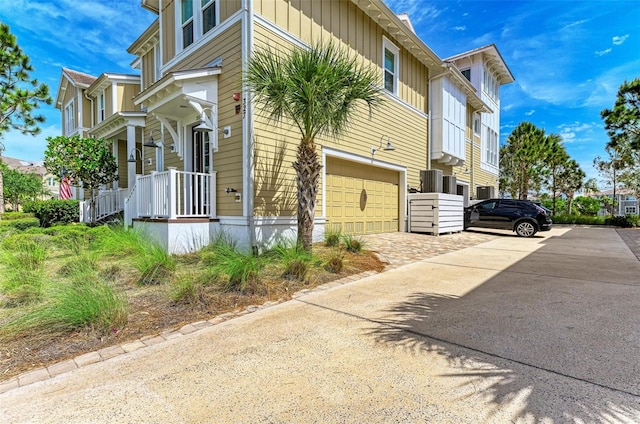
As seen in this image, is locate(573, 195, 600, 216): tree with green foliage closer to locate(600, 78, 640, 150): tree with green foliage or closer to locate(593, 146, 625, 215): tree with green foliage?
locate(593, 146, 625, 215): tree with green foliage

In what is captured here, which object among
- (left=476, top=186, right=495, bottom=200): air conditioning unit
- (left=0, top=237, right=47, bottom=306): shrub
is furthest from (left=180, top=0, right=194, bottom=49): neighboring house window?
(left=476, top=186, right=495, bottom=200): air conditioning unit

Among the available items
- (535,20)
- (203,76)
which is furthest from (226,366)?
(535,20)

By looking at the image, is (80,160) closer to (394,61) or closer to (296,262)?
(296,262)

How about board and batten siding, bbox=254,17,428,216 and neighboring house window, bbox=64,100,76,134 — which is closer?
board and batten siding, bbox=254,17,428,216

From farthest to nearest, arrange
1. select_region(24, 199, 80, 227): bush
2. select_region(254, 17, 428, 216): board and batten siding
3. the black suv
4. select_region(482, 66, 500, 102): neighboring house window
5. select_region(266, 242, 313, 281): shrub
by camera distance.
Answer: select_region(482, 66, 500, 102): neighboring house window, the black suv, select_region(24, 199, 80, 227): bush, select_region(254, 17, 428, 216): board and batten siding, select_region(266, 242, 313, 281): shrub

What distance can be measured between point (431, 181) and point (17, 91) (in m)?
17.8

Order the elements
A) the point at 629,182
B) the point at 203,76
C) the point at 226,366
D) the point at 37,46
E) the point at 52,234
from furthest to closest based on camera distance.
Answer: the point at 629,182 < the point at 37,46 < the point at 52,234 < the point at 203,76 < the point at 226,366

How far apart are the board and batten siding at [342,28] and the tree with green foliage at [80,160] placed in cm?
742

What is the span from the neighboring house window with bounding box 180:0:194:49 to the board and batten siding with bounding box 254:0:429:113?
2.91 m

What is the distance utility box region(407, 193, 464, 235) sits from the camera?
1153cm

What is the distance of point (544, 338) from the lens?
2896mm

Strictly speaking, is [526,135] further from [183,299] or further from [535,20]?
[183,299]

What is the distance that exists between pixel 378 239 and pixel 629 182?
2374cm

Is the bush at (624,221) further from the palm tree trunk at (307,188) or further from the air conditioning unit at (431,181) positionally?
the palm tree trunk at (307,188)
